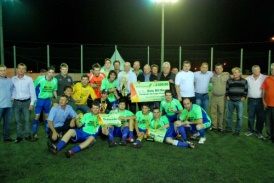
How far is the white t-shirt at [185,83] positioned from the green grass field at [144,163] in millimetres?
1368

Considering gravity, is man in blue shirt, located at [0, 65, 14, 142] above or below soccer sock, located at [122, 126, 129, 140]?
above

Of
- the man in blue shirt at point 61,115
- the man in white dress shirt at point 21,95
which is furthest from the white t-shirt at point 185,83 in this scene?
the man in white dress shirt at point 21,95

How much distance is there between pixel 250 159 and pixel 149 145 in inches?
73.2

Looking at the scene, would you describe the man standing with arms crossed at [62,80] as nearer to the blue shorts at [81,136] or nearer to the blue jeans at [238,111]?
the blue shorts at [81,136]

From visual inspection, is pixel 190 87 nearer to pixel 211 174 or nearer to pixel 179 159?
pixel 179 159

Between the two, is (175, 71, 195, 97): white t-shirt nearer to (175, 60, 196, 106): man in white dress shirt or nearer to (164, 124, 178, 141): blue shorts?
(175, 60, 196, 106): man in white dress shirt

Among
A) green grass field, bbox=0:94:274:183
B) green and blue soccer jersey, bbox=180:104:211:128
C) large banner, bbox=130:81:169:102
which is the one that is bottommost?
green grass field, bbox=0:94:274:183

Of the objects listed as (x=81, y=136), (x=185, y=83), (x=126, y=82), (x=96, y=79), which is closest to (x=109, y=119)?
(x=81, y=136)

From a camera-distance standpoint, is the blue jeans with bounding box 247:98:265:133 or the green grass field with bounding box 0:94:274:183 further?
the blue jeans with bounding box 247:98:265:133

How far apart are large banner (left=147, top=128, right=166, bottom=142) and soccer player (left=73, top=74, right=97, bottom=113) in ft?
5.77

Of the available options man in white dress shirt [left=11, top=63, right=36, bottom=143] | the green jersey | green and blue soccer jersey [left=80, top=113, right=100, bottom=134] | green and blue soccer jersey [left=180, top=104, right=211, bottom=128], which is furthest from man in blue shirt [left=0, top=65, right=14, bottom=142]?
green and blue soccer jersey [left=180, top=104, right=211, bottom=128]

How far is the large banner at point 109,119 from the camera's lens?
463cm

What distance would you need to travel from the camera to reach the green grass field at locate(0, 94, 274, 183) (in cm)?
302

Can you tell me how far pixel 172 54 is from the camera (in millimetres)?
16234
